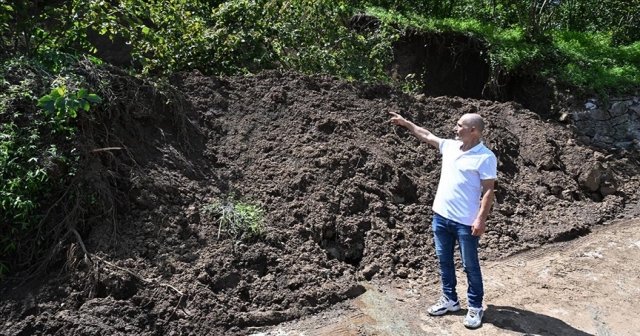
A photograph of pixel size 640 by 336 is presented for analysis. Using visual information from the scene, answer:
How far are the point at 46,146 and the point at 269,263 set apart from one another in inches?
81.2

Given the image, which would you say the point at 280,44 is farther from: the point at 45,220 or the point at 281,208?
the point at 45,220

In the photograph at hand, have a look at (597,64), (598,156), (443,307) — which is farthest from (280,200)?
(597,64)

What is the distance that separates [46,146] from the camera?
4977 millimetres

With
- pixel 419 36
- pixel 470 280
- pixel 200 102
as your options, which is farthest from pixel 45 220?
pixel 419 36

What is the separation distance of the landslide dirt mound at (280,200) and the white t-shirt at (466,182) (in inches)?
45.3

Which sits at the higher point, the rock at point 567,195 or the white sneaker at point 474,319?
the rock at point 567,195

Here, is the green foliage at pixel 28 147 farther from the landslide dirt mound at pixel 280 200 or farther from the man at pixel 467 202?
the man at pixel 467 202

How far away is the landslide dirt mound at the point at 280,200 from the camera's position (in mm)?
4562

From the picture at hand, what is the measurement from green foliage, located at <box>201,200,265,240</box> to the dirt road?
37.5 inches

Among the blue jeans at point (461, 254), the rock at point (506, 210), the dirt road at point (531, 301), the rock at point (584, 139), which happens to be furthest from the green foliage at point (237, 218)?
the rock at point (584, 139)

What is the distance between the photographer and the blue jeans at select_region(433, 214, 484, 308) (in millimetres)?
4484

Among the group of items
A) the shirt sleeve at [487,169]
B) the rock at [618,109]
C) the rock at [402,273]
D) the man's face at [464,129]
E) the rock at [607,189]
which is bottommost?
the rock at [402,273]

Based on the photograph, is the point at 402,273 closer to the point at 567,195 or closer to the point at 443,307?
the point at 443,307

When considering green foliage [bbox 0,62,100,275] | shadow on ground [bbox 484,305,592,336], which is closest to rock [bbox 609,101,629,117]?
shadow on ground [bbox 484,305,592,336]
